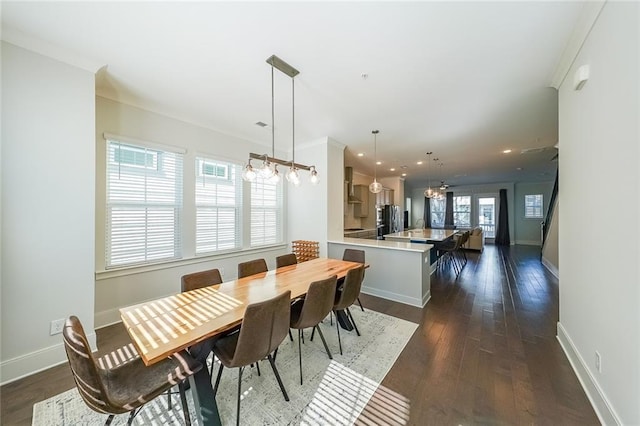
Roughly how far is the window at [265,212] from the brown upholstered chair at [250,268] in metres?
1.67

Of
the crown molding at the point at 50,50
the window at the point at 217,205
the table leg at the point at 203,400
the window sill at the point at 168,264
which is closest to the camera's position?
the table leg at the point at 203,400

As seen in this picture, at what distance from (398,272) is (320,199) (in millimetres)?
1926

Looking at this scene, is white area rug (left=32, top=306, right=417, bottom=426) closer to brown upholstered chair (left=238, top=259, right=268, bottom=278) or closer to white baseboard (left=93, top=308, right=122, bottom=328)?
brown upholstered chair (left=238, top=259, right=268, bottom=278)

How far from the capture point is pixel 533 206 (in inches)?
380

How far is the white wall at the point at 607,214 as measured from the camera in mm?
1229

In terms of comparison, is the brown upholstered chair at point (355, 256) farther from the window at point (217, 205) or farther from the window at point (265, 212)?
the window at point (217, 205)

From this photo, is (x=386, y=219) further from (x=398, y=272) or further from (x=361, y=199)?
(x=398, y=272)

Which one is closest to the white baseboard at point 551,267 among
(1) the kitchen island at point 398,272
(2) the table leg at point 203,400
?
(1) the kitchen island at point 398,272

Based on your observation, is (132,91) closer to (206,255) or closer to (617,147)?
(206,255)

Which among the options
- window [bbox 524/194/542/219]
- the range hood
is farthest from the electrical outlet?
window [bbox 524/194/542/219]

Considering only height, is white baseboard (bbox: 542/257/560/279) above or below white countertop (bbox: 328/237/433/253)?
below

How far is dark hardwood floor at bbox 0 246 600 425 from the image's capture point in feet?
5.13

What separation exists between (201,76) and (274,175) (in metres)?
1.35

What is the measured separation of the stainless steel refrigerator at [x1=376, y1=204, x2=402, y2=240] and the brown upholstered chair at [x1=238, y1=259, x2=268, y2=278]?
17.1ft
